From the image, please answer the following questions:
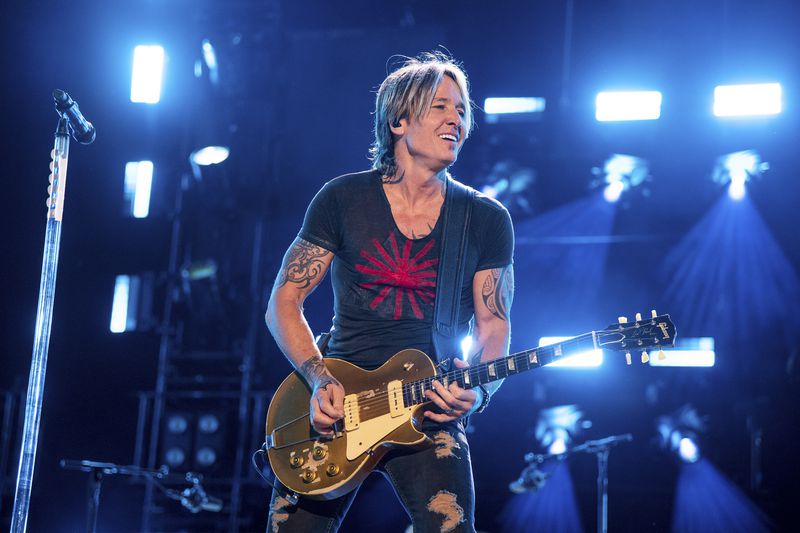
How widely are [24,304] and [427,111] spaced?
7.13m

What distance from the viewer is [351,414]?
3.38m

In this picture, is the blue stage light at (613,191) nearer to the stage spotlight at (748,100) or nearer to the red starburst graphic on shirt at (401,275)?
the stage spotlight at (748,100)

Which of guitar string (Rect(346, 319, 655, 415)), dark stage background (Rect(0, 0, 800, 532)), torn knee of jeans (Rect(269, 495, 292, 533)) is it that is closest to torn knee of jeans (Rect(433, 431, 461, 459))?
guitar string (Rect(346, 319, 655, 415))

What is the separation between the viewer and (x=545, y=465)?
30.7 feet

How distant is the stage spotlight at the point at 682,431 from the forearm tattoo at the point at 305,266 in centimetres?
655

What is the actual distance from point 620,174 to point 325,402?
700cm

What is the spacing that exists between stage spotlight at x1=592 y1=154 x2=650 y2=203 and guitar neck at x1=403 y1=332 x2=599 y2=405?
21.7ft

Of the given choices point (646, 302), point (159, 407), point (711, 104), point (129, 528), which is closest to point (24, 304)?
point (159, 407)

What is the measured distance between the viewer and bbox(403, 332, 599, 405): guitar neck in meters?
3.24

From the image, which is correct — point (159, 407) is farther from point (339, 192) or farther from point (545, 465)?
point (339, 192)

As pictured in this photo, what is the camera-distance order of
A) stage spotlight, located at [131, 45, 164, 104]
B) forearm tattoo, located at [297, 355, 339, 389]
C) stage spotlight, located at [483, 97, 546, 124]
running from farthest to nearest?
stage spotlight, located at [131, 45, 164, 104], stage spotlight, located at [483, 97, 546, 124], forearm tattoo, located at [297, 355, 339, 389]

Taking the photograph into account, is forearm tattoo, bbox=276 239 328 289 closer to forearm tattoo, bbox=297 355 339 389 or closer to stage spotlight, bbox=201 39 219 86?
forearm tattoo, bbox=297 355 339 389

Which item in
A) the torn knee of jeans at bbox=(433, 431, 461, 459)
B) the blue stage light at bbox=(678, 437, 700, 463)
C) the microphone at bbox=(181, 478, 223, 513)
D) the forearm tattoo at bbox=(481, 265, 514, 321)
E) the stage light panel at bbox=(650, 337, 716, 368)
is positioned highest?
the stage light panel at bbox=(650, 337, 716, 368)

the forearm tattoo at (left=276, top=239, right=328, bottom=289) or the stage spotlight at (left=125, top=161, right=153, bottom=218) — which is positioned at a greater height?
the stage spotlight at (left=125, top=161, right=153, bottom=218)
